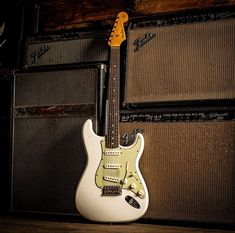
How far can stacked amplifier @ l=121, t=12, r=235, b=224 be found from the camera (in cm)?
180

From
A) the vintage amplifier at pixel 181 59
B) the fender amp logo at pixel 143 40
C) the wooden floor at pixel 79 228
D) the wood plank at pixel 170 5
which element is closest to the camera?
the wooden floor at pixel 79 228

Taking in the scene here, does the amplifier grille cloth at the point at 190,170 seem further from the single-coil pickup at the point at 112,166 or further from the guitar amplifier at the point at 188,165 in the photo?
the single-coil pickup at the point at 112,166

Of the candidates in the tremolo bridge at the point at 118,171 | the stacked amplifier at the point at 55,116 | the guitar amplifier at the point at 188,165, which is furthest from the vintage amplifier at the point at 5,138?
the guitar amplifier at the point at 188,165

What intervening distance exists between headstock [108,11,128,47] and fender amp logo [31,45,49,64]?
0.42 metres

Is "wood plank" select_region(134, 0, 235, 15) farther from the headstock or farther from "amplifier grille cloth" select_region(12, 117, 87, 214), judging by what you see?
"amplifier grille cloth" select_region(12, 117, 87, 214)

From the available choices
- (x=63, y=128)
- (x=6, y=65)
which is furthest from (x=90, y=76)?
(x=6, y=65)

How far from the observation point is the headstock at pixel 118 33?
201 cm

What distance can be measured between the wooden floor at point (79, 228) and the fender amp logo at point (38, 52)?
815mm

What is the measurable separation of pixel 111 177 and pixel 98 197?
100mm

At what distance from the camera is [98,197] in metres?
1.88

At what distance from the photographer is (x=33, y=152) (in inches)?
84.9

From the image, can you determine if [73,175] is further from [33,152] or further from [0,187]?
[0,187]

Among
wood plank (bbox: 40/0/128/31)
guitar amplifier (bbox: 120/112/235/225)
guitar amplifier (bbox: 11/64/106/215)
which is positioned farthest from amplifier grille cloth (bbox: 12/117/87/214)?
wood plank (bbox: 40/0/128/31)

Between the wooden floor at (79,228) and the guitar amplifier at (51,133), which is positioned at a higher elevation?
the guitar amplifier at (51,133)
